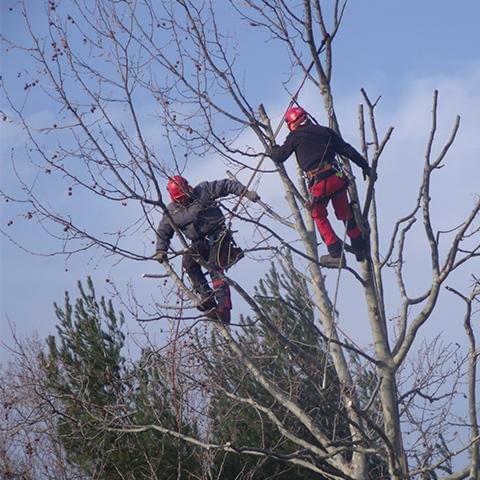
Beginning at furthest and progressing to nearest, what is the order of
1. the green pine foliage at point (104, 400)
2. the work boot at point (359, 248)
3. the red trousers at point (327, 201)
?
the green pine foliage at point (104, 400) → the red trousers at point (327, 201) → the work boot at point (359, 248)

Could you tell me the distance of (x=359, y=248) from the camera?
6578mm

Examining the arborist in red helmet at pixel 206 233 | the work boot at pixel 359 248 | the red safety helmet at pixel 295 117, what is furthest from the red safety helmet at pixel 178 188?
the work boot at pixel 359 248

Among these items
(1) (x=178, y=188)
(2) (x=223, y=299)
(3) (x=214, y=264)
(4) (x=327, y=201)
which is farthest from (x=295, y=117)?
(2) (x=223, y=299)

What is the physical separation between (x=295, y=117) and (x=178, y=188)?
1115mm

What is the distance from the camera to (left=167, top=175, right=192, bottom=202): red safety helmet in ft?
22.9

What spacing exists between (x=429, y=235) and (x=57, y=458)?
8318 mm

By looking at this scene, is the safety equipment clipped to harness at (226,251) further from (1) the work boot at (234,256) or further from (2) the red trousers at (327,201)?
(2) the red trousers at (327,201)

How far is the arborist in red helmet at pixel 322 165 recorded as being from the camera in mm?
6941

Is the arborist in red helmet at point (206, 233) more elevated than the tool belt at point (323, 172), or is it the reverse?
the tool belt at point (323, 172)

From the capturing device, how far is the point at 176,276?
6742 millimetres

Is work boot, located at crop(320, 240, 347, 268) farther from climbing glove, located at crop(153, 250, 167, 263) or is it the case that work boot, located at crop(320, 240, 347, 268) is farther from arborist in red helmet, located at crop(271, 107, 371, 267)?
climbing glove, located at crop(153, 250, 167, 263)

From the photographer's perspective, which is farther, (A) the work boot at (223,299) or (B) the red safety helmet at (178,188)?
(A) the work boot at (223,299)

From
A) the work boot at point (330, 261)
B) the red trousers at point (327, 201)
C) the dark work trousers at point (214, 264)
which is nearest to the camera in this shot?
the work boot at point (330, 261)

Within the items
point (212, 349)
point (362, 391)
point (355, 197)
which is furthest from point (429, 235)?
point (362, 391)
